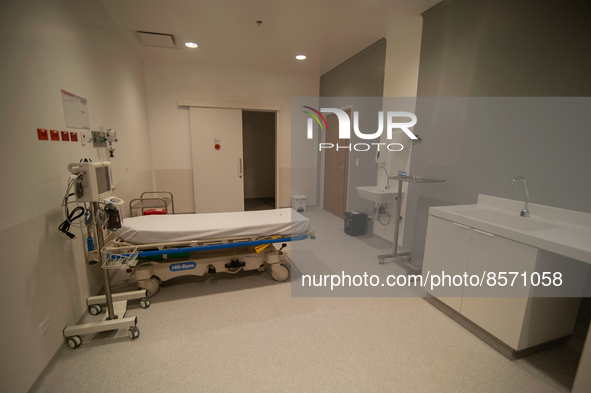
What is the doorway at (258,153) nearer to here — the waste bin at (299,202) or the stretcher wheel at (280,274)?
the waste bin at (299,202)

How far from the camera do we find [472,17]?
254 cm

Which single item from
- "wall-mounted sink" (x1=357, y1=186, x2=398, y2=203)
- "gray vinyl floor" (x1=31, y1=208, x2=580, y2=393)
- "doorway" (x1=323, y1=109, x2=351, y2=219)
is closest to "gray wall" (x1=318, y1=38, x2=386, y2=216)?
"doorway" (x1=323, y1=109, x2=351, y2=219)

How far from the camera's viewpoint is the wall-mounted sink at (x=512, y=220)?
202cm

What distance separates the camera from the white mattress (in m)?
2.40

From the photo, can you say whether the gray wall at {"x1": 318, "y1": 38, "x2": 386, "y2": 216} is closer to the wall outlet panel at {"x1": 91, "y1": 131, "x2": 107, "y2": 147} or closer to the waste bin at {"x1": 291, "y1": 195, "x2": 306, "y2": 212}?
the waste bin at {"x1": 291, "y1": 195, "x2": 306, "y2": 212}

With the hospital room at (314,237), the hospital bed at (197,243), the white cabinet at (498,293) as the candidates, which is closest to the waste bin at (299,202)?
the hospital room at (314,237)

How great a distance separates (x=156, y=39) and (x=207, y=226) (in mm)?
3110

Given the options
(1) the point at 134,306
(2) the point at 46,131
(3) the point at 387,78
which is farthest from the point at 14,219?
(3) the point at 387,78

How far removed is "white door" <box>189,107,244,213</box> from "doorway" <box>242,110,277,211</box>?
1.38 metres

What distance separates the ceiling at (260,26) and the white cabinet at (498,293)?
8.43 ft

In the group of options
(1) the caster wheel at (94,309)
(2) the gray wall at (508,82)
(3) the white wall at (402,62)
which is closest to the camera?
(2) the gray wall at (508,82)

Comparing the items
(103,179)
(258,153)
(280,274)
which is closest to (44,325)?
(103,179)

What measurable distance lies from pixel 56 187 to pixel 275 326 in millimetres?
1968

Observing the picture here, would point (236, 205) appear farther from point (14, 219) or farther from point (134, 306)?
point (14, 219)
